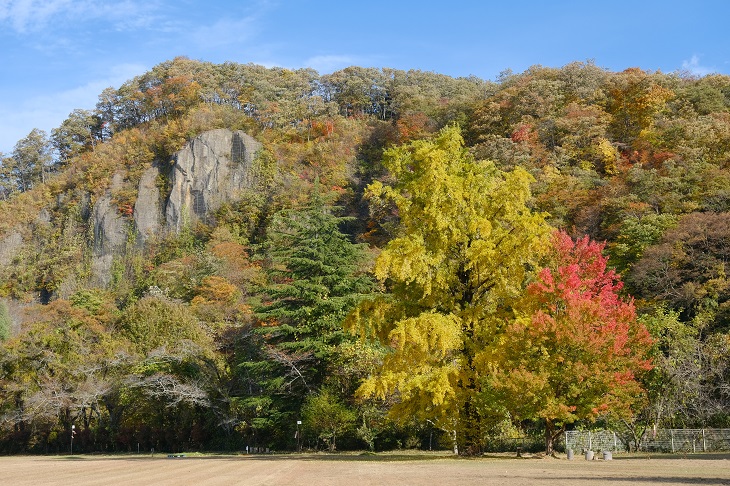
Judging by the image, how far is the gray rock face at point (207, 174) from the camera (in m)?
75.4

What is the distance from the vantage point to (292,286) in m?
37.0

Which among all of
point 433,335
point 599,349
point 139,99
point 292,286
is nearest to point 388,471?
point 433,335

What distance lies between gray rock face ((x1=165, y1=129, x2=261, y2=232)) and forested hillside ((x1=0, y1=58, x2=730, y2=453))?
0.26m

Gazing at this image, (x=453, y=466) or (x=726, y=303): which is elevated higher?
(x=726, y=303)

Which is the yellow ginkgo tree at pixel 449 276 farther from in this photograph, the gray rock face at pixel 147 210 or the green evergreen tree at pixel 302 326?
the gray rock face at pixel 147 210

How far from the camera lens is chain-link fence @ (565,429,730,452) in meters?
26.7

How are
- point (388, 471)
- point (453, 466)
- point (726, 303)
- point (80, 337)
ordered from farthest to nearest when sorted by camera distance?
A: point (80, 337), point (726, 303), point (453, 466), point (388, 471)

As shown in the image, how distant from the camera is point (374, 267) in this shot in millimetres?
23234

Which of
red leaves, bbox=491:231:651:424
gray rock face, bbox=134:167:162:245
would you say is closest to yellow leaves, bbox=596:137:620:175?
red leaves, bbox=491:231:651:424

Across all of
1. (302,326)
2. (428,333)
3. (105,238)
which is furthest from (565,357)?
(105,238)

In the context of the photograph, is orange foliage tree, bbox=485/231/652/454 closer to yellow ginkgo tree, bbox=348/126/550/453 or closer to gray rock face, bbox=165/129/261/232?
yellow ginkgo tree, bbox=348/126/550/453

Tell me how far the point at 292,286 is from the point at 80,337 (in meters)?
17.9

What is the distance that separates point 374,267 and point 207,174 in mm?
57481

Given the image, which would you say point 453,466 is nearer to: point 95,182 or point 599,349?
point 599,349
